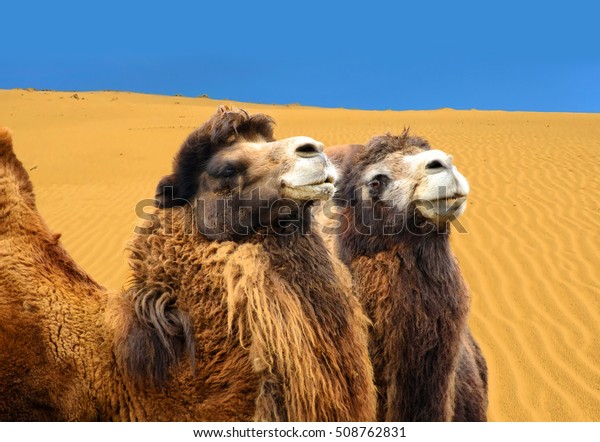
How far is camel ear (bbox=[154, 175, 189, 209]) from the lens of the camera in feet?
9.07

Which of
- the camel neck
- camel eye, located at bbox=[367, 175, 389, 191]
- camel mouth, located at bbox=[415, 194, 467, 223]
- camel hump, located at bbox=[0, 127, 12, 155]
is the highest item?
camel hump, located at bbox=[0, 127, 12, 155]

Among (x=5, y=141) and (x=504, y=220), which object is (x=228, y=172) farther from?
(x=504, y=220)

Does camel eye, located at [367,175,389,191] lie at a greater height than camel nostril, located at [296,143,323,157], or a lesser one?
lesser

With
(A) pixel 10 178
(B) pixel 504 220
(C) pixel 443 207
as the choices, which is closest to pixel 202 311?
(A) pixel 10 178

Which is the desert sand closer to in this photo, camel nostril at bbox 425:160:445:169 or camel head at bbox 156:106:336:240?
camel head at bbox 156:106:336:240

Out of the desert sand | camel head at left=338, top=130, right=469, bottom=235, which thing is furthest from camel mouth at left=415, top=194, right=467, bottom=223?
the desert sand

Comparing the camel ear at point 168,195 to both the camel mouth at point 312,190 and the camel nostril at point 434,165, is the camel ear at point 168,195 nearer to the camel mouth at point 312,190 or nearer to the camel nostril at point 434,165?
the camel mouth at point 312,190

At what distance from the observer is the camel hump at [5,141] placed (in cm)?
282

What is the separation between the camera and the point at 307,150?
2656mm

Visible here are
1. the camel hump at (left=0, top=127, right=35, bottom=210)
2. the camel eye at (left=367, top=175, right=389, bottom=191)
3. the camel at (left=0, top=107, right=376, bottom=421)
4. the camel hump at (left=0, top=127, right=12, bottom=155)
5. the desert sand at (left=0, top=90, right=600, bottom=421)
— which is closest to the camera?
the camel at (left=0, top=107, right=376, bottom=421)

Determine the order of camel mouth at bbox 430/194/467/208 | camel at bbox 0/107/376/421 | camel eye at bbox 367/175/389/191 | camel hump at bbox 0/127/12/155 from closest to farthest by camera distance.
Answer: camel at bbox 0/107/376/421 → camel hump at bbox 0/127/12/155 → camel mouth at bbox 430/194/467/208 → camel eye at bbox 367/175/389/191

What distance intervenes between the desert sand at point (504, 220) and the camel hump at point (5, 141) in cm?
82

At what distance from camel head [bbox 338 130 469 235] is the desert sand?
144cm

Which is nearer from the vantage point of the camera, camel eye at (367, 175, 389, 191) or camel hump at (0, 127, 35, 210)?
camel hump at (0, 127, 35, 210)
